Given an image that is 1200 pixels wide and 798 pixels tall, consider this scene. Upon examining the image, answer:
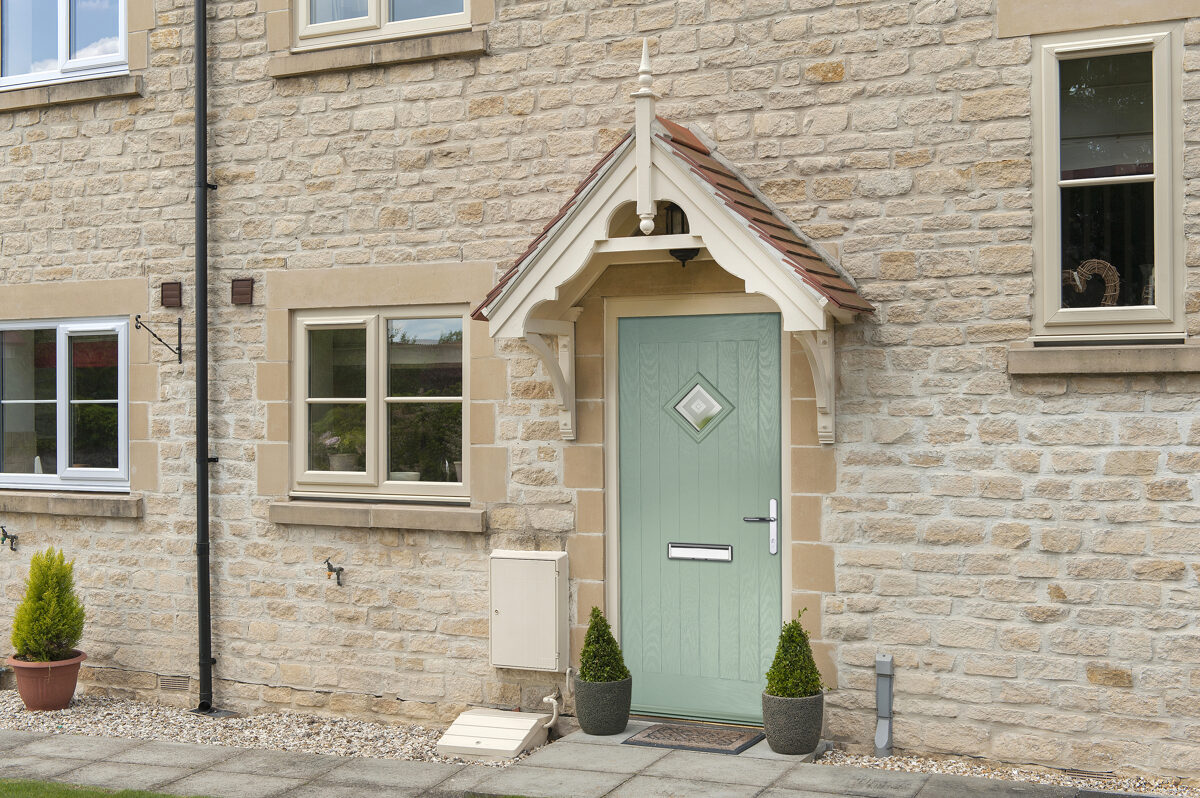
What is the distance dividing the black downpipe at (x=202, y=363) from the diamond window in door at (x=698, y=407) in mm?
3523

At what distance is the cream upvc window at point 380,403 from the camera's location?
27.5 feet

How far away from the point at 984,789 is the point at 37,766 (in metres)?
5.41

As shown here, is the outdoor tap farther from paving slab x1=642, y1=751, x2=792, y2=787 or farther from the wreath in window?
the wreath in window

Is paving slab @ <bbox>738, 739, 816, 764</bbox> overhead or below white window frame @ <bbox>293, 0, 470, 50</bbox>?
below

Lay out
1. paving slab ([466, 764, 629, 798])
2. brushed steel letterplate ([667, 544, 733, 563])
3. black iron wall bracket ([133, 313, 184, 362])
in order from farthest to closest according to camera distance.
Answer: black iron wall bracket ([133, 313, 184, 362]) → brushed steel letterplate ([667, 544, 733, 563]) → paving slab ([466, 764, 629, 798])

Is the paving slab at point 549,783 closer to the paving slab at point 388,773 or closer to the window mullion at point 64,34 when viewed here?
the paving slab at point 388,773

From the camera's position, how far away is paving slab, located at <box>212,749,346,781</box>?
7141mm

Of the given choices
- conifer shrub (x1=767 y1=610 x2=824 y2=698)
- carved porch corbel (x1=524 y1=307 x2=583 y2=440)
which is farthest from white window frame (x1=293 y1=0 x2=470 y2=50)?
conifer shrub (x1=767 y1=610 x2=824 y2=698)

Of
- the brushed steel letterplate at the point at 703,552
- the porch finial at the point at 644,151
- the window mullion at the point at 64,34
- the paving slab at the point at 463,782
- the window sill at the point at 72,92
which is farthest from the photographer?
the window mullion at the point at 64,34

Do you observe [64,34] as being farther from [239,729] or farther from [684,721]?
[684,721]

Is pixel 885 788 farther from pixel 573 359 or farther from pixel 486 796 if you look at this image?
pixel 573 359

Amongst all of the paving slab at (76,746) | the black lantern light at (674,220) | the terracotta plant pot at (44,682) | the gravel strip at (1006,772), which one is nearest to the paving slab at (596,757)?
the gravel strip at (1006,772)

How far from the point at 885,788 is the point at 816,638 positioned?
1101mm

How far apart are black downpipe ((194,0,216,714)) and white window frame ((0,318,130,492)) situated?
81 centimetres
